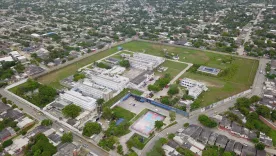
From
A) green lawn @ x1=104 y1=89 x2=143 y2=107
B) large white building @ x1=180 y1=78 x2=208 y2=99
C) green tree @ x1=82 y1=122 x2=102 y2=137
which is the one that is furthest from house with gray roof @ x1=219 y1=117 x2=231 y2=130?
green tree @ x1=82 y1=122 x2=102 y2=137

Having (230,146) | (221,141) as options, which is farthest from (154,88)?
(230,146)

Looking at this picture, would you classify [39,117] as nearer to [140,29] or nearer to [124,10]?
[140,29]

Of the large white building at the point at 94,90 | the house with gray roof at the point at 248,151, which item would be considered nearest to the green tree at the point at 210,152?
the house with gray roof at the point at 248,151

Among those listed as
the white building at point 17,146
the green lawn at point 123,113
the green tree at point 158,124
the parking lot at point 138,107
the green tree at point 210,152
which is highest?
the green tree at point 210,152

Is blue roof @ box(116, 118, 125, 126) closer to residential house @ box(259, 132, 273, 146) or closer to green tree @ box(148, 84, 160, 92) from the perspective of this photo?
green tree @ box(148, 84, 160, 92)

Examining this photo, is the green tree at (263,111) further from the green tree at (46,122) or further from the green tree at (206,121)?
the green tree at (46,122)

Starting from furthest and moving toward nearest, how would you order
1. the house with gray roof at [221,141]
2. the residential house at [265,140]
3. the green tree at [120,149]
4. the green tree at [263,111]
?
the green tree at [263,111] → the residential house at [265,140] → the house with gray roof at [221,141] → the green tree at [120,149]
